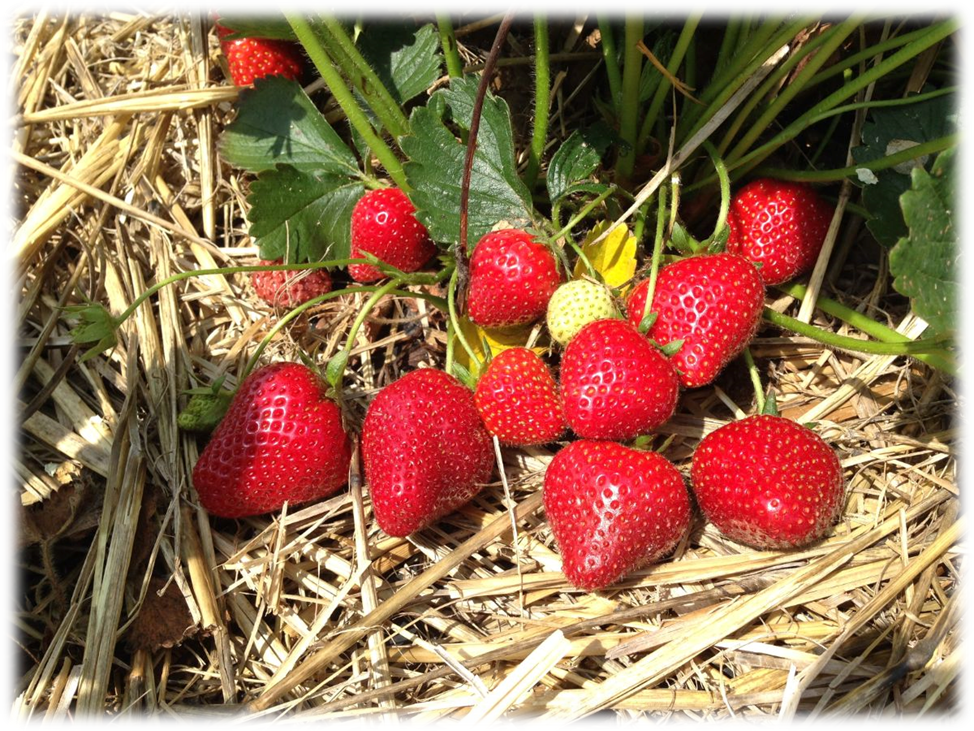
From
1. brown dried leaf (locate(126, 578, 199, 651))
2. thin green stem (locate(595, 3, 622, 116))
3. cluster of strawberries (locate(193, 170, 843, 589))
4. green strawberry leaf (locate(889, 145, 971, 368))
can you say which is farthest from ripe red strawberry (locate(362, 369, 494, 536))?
green strawberry leaf (locate(889, 145, 971, 368))

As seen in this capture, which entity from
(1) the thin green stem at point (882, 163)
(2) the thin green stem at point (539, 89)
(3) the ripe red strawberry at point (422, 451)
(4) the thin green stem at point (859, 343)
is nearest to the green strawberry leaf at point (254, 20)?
(2) the thin green stem at point (539, 89)

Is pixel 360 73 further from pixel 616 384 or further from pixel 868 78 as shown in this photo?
pixel 868 78

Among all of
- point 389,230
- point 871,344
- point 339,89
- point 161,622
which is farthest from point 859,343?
point 161,622

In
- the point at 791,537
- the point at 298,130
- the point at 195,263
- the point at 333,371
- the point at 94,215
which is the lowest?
the point at 791,537

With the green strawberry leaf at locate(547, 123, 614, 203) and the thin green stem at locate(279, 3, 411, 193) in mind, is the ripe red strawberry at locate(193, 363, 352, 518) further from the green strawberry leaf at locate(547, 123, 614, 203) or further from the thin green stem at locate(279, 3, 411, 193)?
the green strawberry leaf at locate(547, 123, 614, 203)

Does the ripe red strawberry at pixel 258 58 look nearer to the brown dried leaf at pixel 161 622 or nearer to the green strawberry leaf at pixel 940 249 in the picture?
the brown dried leaf at pixel 161 622

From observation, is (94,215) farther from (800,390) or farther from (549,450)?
(800,390)

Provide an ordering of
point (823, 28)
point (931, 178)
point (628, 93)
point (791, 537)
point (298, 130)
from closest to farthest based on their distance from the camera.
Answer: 1. point (931, 178)
2. point (791, 537)
3. point (628, 93)
4. point (823, 28)
5. point (298, 130)

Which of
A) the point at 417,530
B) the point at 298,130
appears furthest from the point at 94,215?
the point at 417,530
